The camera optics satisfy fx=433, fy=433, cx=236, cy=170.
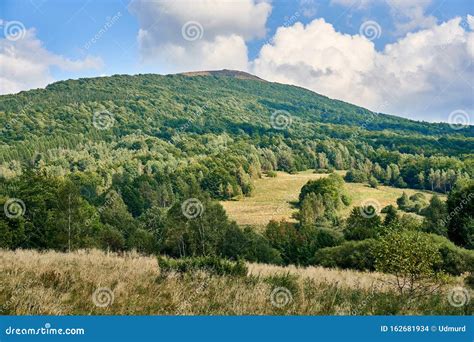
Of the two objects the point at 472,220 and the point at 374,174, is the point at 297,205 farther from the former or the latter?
the point at 472,220

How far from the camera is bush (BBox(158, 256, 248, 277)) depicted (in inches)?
500

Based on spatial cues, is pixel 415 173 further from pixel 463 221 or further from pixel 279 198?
→ pixel 463 221

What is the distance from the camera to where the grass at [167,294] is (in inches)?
363

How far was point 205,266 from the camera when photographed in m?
13.0

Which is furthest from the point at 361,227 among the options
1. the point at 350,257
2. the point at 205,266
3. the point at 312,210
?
the point at 312,210

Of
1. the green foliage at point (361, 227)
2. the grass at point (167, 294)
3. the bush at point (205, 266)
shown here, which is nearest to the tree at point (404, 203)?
the green foliage at point (361, 227)

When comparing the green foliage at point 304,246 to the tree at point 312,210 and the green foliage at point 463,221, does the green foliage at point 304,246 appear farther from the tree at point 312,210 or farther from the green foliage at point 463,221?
the tree at point 312,210

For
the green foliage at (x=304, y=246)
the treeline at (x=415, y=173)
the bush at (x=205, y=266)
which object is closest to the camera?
the bush at (x=205, y=266)

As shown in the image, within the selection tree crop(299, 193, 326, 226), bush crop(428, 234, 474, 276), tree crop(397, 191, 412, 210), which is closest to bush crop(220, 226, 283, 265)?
bush crop(428, 234, 474, 276)

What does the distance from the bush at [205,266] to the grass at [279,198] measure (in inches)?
2988

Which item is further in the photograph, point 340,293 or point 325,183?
point 325,183

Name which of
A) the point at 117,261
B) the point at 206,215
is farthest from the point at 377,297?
the point at 206,215

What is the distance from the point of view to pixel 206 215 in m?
40.8

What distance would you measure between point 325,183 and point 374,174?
2205 inches
